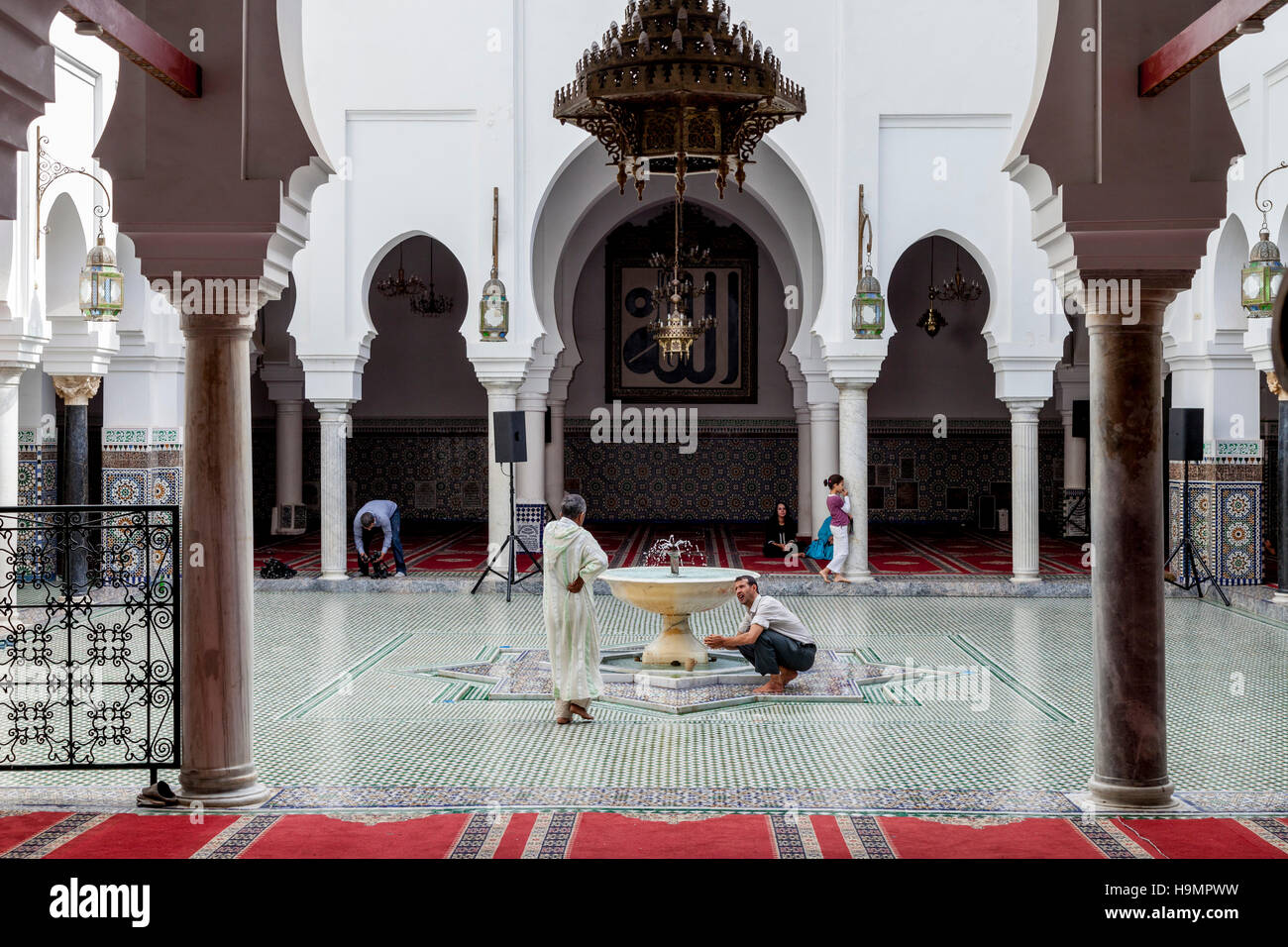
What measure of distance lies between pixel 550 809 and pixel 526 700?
6.73 feet

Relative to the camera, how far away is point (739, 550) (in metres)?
12.8

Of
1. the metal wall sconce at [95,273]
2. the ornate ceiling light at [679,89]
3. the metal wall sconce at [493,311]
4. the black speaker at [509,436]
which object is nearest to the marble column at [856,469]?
the black speaker at [509,436]

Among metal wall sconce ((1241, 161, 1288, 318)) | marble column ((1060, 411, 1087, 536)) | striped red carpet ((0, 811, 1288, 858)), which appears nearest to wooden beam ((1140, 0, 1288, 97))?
striped red carpet ((0, 811, 1288, 858))

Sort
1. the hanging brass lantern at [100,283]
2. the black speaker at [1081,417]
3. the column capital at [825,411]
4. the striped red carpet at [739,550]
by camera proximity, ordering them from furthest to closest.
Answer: the black speaker at [1081,417]
the column capital at [825,411]
the striped red carpet at [739,550]
the hanging brass lantern at [100,283]

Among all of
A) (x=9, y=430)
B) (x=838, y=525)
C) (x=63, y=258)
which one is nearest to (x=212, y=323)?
(x=9, y=430)

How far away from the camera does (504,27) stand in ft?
33.5

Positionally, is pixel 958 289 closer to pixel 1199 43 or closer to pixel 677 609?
pixel 677 609

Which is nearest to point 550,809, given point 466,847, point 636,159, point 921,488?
point 466,847

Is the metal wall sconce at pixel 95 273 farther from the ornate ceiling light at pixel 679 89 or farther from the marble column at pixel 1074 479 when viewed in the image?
the marble column at pixel 1074 479

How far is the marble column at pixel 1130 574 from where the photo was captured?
4.12 metres

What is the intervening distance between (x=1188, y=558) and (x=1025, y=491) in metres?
1.32

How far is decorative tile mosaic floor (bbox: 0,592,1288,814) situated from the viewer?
4.42m

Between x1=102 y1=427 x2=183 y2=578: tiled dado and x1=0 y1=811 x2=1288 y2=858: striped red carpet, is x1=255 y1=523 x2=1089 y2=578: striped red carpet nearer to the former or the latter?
x1=102 y1=427 x2=183 y2=578: tiled dado

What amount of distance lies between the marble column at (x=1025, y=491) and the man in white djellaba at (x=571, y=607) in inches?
222
